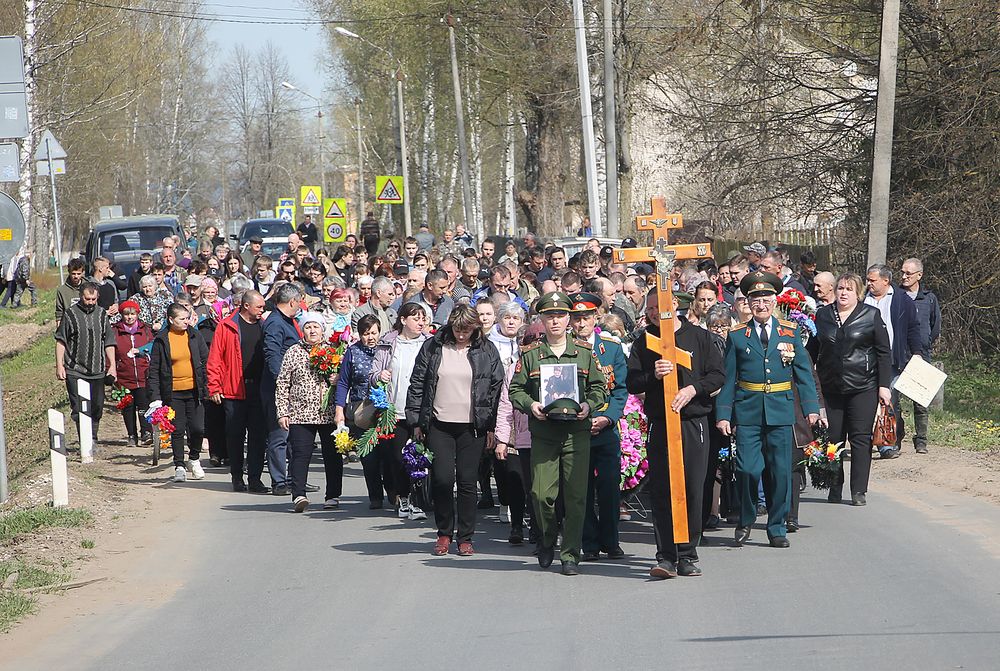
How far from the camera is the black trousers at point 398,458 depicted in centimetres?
1166

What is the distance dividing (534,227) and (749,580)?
104 ft

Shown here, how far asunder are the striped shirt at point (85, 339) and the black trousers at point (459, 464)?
668cm

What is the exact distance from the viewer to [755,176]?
2500 cm

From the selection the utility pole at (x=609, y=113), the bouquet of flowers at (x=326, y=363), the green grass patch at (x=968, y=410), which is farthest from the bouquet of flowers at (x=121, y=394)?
the utility pole at (x=609, y=113)

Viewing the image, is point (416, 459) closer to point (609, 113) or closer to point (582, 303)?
point (582, 303)

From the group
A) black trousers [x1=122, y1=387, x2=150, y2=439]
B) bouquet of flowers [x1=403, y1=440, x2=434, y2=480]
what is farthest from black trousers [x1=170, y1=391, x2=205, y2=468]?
bouquet of flowers [x1=403, y1=440, x2=434, y2=480]

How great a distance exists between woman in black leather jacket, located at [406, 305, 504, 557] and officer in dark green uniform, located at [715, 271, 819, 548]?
5.73 feet

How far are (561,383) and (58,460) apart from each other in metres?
5.14

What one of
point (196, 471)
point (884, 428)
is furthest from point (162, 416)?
point (884, 428)

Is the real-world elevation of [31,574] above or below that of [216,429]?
below

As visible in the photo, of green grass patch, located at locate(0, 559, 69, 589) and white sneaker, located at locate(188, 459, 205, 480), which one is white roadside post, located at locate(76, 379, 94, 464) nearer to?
white sneaker, located at locate(188, 459, 205, 480)

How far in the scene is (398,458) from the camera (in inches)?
464

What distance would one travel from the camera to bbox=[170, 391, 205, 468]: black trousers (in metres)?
14.7

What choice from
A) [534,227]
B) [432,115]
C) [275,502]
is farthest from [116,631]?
[432,115]
